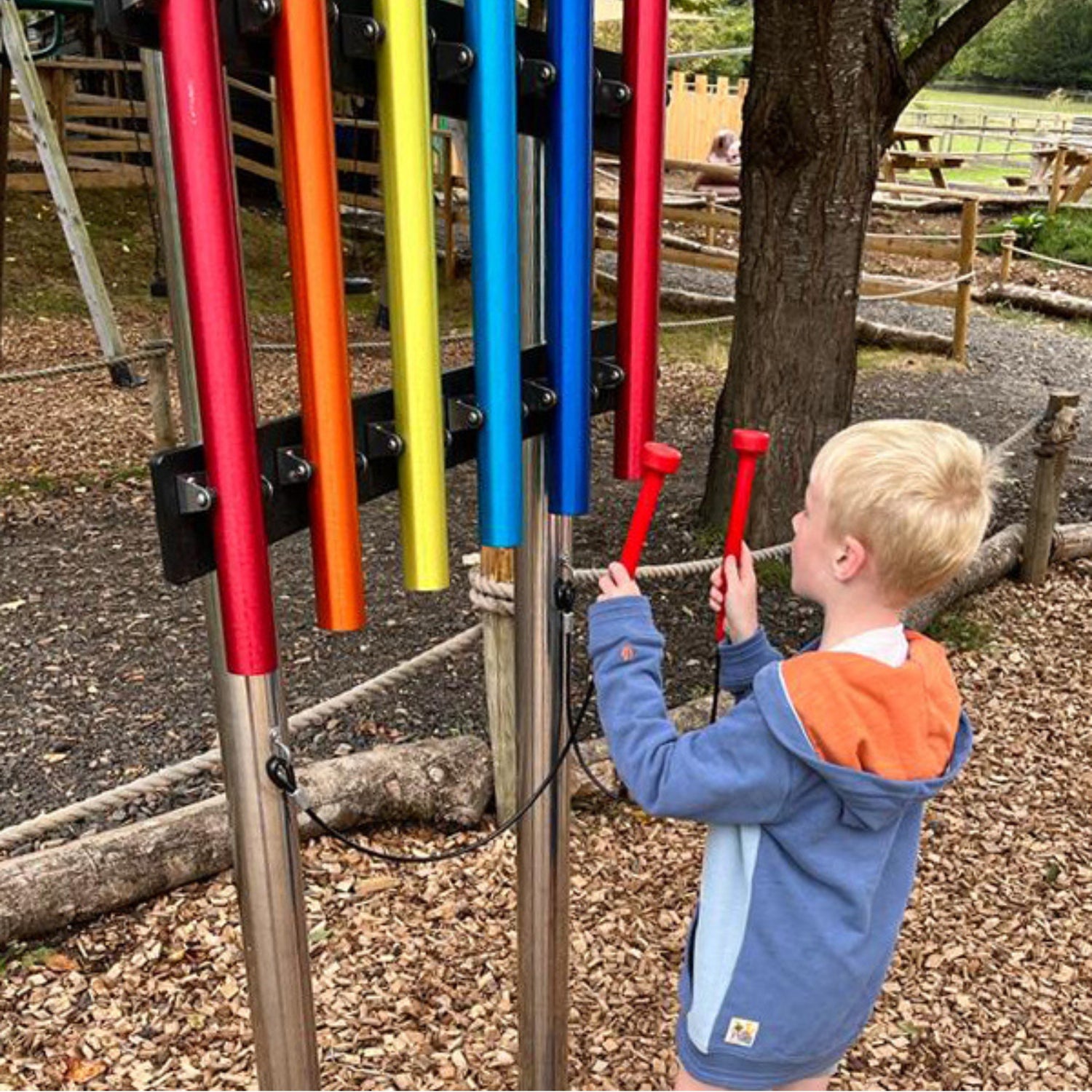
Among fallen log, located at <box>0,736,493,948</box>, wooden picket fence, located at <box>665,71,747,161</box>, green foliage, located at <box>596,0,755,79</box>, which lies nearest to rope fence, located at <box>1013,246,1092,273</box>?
fallen log, located at <box>0,736,493,948</box>

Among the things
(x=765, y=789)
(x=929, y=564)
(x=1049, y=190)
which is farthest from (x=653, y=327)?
(x=1049, y=190)

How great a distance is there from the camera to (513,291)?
1.49 metres

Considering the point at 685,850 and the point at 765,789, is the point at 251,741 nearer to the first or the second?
the point at 765,789

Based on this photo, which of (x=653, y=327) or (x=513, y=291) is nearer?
(x=513, y=291)

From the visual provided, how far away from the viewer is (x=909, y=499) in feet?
4.55

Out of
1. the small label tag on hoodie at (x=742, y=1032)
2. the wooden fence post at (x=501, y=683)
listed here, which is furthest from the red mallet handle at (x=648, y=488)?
the wooden fence post at (x=501, y=683)

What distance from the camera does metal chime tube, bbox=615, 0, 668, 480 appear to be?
64.7 inches

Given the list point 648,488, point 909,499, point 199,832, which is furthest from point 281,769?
point 199,832

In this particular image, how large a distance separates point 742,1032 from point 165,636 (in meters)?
3.03

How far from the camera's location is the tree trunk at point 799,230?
3965mm

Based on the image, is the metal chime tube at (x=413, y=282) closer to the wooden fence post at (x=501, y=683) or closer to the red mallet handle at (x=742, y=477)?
the red mallet handle at (x=742, y=477)

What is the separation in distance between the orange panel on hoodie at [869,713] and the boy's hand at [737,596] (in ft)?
0.80

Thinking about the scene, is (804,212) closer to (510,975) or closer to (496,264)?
(510,975)

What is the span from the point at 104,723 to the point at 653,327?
246 centimetres
